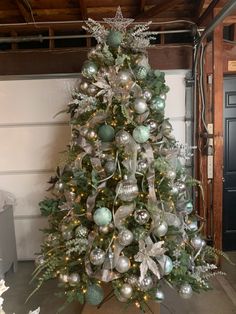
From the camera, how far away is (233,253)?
139 inches

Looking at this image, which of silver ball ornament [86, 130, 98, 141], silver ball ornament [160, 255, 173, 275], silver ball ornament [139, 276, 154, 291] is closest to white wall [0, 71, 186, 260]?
silver ball ornament [86, 130, 98, 141]

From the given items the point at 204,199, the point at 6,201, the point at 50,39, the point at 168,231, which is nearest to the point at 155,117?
the point at 168,231

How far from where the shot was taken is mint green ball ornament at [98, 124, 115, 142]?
198 cm

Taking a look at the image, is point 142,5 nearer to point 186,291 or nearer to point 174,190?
point 174,190

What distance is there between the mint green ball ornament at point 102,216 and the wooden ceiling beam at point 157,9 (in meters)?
2.13

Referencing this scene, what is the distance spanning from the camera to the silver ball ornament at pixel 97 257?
6.16 ft

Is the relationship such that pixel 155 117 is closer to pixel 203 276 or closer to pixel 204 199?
pixel 203 276

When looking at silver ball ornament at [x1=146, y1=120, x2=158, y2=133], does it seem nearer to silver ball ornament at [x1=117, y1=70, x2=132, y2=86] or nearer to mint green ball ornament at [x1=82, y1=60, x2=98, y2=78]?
silver ball ornament at [x1=117, y1=70, x2=132, y2=86]

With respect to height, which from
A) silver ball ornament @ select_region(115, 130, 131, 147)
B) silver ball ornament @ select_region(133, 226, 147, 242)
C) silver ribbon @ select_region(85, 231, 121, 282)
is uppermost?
silver ball ornament @ select_region(115, 130, 131, 147)

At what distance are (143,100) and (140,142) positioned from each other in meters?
0.27

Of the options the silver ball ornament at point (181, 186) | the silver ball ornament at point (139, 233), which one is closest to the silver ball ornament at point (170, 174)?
the silver ball ornament at point (181, 186)

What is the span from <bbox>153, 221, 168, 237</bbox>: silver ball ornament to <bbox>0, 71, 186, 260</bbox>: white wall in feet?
5.46

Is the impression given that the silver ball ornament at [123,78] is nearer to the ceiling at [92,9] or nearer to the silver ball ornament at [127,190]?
the silver ball ornament at [127,190]

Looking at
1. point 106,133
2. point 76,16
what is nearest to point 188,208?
point 106,133
